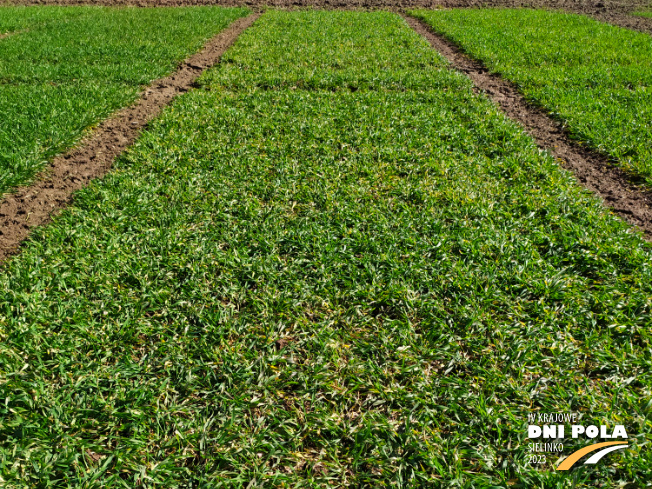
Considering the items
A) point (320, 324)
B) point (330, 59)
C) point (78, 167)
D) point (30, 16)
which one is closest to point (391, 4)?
point (330, 59)

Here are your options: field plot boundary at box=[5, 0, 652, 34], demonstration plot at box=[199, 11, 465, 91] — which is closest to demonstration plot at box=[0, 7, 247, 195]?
demonstration plot at box=[199, 11, 465, 91]

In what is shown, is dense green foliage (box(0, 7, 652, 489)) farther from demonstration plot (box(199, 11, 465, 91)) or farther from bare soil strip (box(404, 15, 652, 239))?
demonstration plot (box(199, 11, 465, 91))

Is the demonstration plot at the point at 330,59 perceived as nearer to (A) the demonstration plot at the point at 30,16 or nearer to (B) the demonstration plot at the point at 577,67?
(B) the demonstration plot at the point at 577,67

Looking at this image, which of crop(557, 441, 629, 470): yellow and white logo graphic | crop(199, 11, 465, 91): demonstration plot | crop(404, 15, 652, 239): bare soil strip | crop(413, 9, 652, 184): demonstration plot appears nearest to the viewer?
crop(557, 441, 629, 470): yellow and white logo graphic

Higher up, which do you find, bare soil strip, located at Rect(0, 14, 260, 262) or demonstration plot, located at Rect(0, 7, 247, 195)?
demonstration plot, located at Rect(0, 7, 247, 195)

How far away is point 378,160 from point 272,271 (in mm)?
2636

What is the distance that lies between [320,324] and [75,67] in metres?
9.13

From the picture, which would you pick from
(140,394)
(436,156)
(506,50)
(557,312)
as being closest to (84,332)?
(140,394)

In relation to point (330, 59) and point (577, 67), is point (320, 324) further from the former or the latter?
point (577, 67)

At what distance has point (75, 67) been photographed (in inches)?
329

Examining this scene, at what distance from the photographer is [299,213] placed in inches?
167

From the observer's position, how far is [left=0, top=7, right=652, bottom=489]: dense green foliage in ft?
7.22

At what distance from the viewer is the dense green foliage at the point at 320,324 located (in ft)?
7.22

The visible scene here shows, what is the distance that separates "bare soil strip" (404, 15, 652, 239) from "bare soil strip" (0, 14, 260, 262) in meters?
6.58
